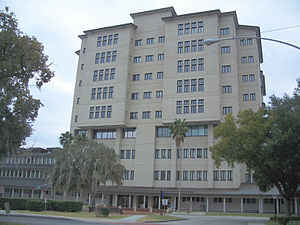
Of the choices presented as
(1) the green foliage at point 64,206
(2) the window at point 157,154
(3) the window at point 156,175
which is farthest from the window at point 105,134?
(1) the green foliage at point 64,206

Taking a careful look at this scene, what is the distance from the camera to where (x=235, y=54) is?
71875mm

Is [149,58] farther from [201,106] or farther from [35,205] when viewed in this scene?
[35,205]

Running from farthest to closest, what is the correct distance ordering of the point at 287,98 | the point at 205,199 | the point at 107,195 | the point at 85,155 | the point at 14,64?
the point at 107,195, the point at 205,199, the point at 85,155, the point at 287,98, the point at 14,64

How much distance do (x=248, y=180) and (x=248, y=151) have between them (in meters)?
32.7

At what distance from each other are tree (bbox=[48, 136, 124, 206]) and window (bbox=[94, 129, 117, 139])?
75.1ft

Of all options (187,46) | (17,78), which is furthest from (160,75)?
(17,78)

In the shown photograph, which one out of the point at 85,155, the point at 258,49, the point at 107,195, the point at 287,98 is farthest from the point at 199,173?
the point at 287,98

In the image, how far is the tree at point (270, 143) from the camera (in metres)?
32.8

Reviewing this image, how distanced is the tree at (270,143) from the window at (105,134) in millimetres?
38646

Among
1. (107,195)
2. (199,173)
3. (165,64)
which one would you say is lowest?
(107,195)

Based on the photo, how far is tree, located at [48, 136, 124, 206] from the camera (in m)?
51.8

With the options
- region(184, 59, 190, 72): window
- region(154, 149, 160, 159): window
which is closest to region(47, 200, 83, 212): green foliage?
region(154, 149, 160, 159): window

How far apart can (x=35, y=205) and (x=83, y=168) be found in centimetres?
828

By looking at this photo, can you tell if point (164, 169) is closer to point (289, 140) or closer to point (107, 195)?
point (107, 195)
